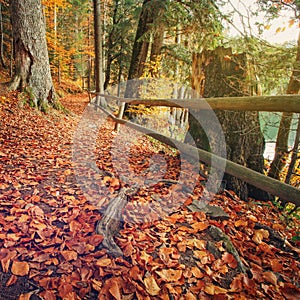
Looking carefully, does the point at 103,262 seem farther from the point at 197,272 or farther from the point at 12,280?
the point at 197,272

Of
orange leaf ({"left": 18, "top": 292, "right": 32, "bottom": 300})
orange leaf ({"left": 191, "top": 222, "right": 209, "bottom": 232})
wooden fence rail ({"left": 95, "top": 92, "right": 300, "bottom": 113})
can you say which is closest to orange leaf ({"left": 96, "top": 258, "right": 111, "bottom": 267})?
orange leaf ({"left": 18, "top": 292, "right": 32, "bottom": 300})

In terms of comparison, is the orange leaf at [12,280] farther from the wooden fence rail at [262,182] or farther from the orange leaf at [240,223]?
the orange leaf at [240,223]

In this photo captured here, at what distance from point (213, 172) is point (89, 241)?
78.1 inches

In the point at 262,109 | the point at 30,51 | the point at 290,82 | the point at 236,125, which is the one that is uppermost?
the point at 30,51

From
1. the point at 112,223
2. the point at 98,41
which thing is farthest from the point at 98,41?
the point at 112,223

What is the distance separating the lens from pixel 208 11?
625 centimetres

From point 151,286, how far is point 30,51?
24.1ft

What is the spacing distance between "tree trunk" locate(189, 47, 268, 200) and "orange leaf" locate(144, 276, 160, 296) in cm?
205

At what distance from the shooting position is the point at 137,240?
1941 mm

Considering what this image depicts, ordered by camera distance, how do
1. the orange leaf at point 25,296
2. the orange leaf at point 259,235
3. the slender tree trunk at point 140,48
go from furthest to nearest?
the slender tree trunk at point 140,48 < the orange leaf at point 259,235 < the orange leaf at point 25,296

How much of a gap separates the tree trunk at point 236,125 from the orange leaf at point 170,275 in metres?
1.88

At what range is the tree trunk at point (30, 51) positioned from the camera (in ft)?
20.2

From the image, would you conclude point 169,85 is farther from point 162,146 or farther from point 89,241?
point 89,241

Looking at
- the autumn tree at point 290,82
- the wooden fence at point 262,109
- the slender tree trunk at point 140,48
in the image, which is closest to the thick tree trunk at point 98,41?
the slender tree trunk at point 140,48
